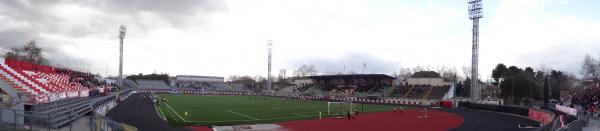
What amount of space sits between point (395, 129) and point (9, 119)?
26622 millimetres

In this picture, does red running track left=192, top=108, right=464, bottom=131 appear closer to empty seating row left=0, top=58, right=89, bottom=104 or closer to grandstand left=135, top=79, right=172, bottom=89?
empty seating row left=0, top=58, right=89, bottom=104

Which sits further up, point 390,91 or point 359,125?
point 390,91

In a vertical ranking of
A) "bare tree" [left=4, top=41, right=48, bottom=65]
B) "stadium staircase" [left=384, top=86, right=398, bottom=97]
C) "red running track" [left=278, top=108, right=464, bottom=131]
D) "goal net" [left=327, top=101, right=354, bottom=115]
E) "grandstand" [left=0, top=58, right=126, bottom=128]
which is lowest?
"red running track" [left=278, top=108, right=464, bottom=131]

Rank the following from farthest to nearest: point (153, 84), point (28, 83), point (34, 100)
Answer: point (153, 84) → point (28, 83) → point (34, 100)

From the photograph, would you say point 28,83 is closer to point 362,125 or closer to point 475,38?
point 362,125

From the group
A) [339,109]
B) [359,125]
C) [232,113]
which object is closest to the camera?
[359,125]

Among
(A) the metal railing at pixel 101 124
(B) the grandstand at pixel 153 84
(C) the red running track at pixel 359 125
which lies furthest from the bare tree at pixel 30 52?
(A) the metal railing at pixel 101 124

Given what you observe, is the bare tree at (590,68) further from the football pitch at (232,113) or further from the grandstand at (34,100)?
the grandstand at (34,100)

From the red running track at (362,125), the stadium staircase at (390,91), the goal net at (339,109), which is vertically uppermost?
the stadium staircase at (390,91)

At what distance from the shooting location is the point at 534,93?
8556 centimetres

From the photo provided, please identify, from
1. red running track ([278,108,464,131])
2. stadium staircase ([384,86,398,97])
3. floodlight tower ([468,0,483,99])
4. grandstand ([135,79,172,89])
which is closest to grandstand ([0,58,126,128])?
red running track ([278,108,464,131])

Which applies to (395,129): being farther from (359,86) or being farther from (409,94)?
A: (359,86)

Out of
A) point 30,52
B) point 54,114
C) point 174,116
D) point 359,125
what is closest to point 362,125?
point 359,125

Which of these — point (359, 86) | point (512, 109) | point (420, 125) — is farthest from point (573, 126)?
point (359, 86)
